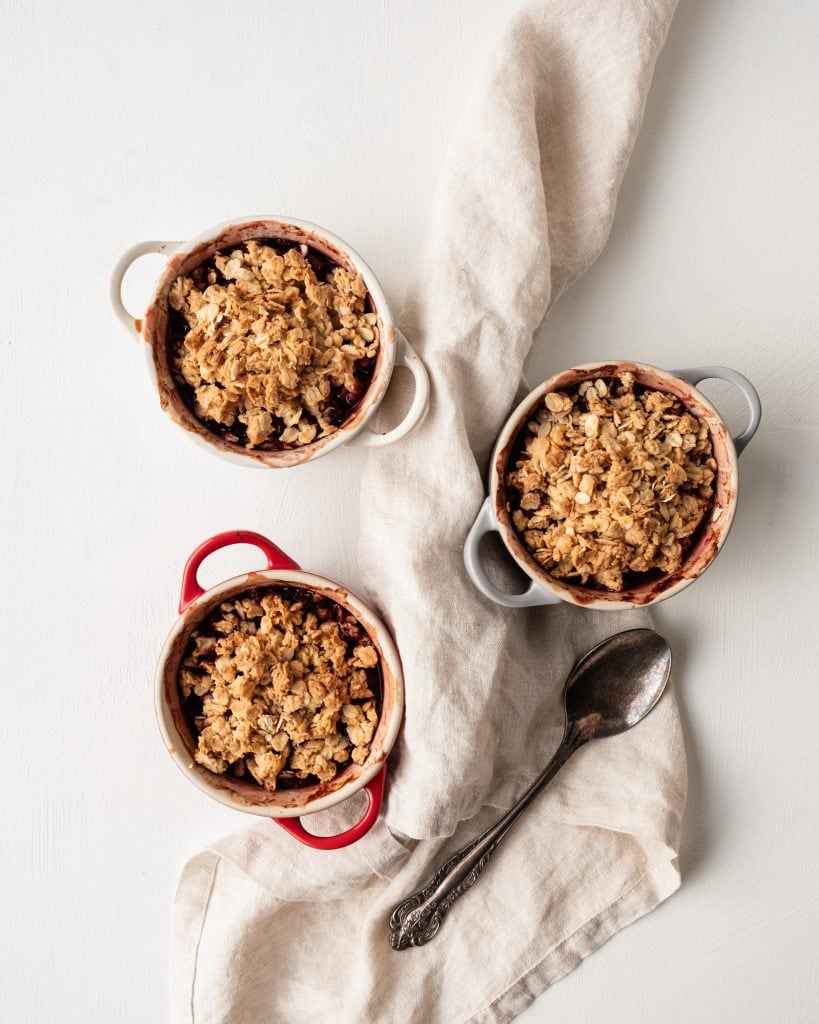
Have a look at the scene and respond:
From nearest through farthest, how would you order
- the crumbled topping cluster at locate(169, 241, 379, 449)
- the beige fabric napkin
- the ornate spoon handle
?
1. the crumbled topping cluster at locate(169, 241, 379, 449)
2. the beige fabric napkin
3. the ornate spoon handle

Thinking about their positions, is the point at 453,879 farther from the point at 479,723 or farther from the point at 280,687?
the point at 280,687

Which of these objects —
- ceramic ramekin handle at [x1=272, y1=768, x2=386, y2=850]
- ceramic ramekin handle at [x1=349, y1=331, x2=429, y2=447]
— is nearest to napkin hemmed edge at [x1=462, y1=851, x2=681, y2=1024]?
ceramic ramekin handle at [x1=272, y1=768, x2=386, y2=850]

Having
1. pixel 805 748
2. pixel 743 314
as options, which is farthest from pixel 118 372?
pixel 805 748

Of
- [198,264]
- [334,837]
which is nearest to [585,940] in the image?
[334,837]

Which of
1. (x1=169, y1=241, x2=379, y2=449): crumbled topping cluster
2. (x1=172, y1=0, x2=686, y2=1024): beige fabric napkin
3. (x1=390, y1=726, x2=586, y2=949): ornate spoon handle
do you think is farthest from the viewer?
(x1=390, y1=726, x2=586, y2=949): ornate spoon handle

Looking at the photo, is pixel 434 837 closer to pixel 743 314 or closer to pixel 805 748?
pixel 805 748

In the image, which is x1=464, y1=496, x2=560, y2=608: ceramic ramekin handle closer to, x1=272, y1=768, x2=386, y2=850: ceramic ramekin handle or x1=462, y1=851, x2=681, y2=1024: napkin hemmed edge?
x1=272, y1=768, x2=386, y2=850: ceramic ramekin handle
